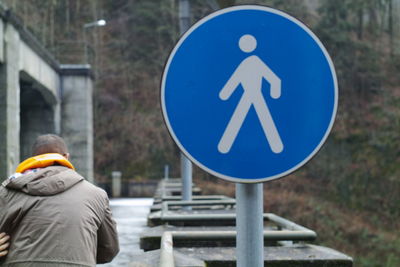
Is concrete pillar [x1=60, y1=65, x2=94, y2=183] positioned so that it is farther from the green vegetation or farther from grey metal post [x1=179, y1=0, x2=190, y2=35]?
grey metal post [x1=179, y1=0, x2=190, y2=35]

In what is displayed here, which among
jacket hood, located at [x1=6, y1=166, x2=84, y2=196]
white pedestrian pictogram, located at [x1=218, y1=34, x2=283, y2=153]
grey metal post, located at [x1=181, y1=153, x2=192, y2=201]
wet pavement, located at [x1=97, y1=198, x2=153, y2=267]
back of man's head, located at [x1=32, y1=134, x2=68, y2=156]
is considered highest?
white pedestrian pictogram, located at [x1=218, y1=34, x2=283, y2=153]

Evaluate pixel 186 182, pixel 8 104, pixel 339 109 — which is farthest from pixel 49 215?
pixel 339 109

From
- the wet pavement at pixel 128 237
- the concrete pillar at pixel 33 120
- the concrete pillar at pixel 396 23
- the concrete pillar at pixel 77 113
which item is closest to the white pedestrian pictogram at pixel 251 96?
the wet pavement at pixel 128 237

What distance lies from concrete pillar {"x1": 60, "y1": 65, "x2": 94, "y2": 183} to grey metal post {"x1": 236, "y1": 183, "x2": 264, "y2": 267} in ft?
80.7

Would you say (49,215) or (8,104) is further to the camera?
(8,104)

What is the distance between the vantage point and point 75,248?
11.3 ft

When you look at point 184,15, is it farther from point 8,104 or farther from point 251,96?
point 251,96

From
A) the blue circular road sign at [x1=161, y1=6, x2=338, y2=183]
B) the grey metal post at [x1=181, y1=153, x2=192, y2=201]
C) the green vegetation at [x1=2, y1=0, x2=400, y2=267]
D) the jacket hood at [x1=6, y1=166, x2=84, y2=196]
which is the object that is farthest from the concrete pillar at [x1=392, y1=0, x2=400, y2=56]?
the blue circular road sign at [x1=161, y1=6, x2=338, y2=183]

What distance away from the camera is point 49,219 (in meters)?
3.42

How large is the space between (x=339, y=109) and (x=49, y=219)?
46.7 metres

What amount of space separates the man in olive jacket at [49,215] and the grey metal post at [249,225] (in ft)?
3.55

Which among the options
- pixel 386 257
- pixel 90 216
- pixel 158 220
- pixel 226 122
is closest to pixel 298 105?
pixel 226 122

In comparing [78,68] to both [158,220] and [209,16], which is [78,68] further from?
[209,16]

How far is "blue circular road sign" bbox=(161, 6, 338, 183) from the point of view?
2.61 m
